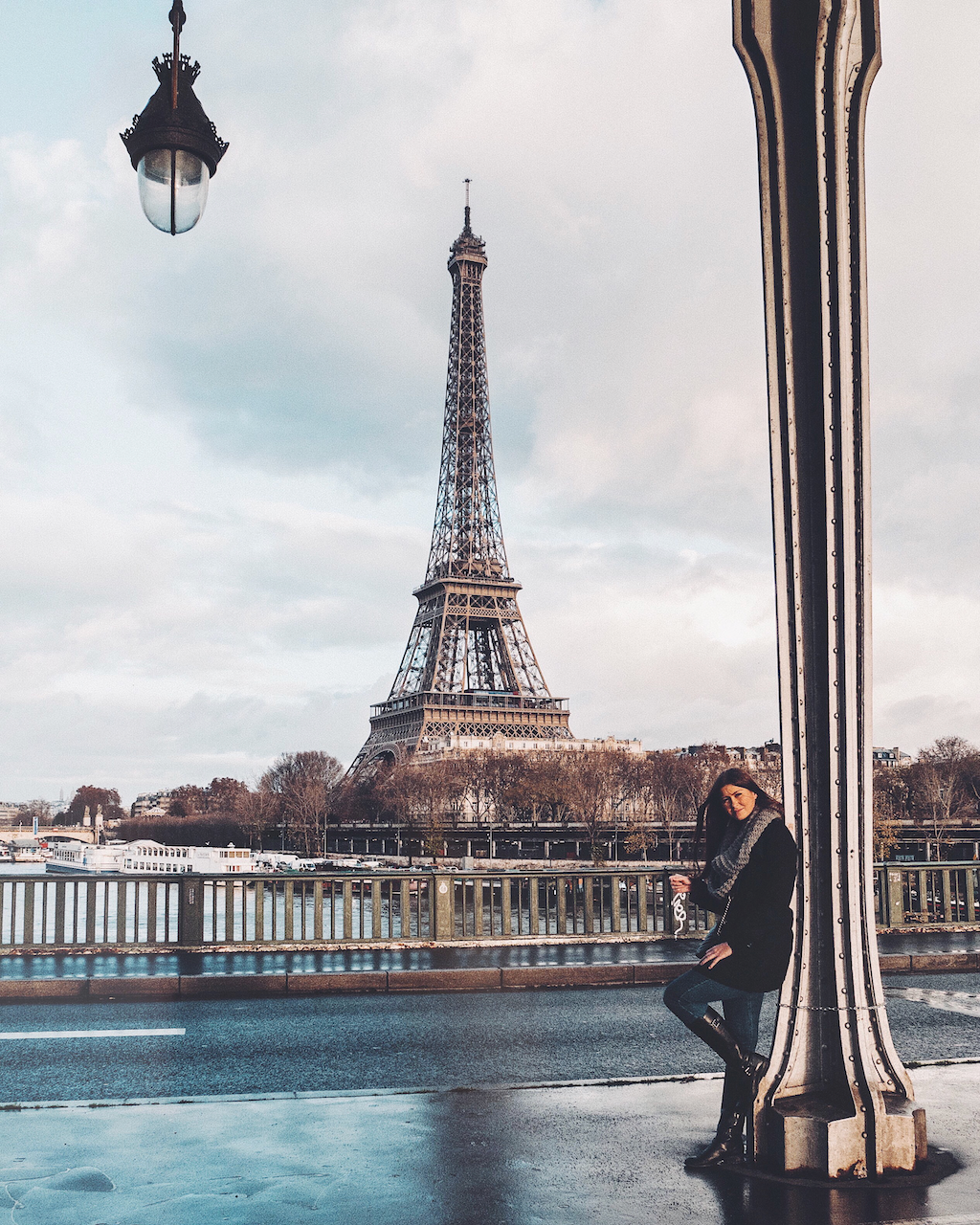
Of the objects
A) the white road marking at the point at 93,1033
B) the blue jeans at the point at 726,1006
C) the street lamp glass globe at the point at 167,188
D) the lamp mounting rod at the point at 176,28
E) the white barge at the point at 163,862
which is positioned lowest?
the white barge at the point at 163,862

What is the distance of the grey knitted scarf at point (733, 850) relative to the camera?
16.6ft

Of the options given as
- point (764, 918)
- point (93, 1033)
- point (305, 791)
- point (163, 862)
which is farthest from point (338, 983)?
point (305, 791)

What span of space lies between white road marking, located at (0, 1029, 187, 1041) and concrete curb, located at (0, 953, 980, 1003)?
1668 millimetres

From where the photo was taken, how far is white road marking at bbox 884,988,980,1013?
1007cm

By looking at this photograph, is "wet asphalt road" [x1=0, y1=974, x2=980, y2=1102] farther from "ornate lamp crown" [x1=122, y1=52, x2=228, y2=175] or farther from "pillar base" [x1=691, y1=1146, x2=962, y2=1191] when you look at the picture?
"ornate lamp crown" [x1=122, y1=52, x2=228, y2=175]

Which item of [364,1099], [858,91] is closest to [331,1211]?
[364,1099]

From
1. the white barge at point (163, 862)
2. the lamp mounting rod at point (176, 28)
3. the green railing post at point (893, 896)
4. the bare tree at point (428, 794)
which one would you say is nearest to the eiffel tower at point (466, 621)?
the bare tree at point (428, 794)

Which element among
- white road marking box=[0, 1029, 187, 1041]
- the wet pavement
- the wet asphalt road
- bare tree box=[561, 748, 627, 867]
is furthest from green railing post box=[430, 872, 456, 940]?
bare tree box=[561, 748, 627, 867]

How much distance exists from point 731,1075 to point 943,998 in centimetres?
639

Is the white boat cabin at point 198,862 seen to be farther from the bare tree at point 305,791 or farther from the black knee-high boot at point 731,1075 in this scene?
the black knee-high boot at point 731,1075

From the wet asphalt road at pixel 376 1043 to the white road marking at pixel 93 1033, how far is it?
0.10 meters

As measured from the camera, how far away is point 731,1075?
520cm

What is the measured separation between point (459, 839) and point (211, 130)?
84201 mm

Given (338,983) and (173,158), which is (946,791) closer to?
(338,983)
